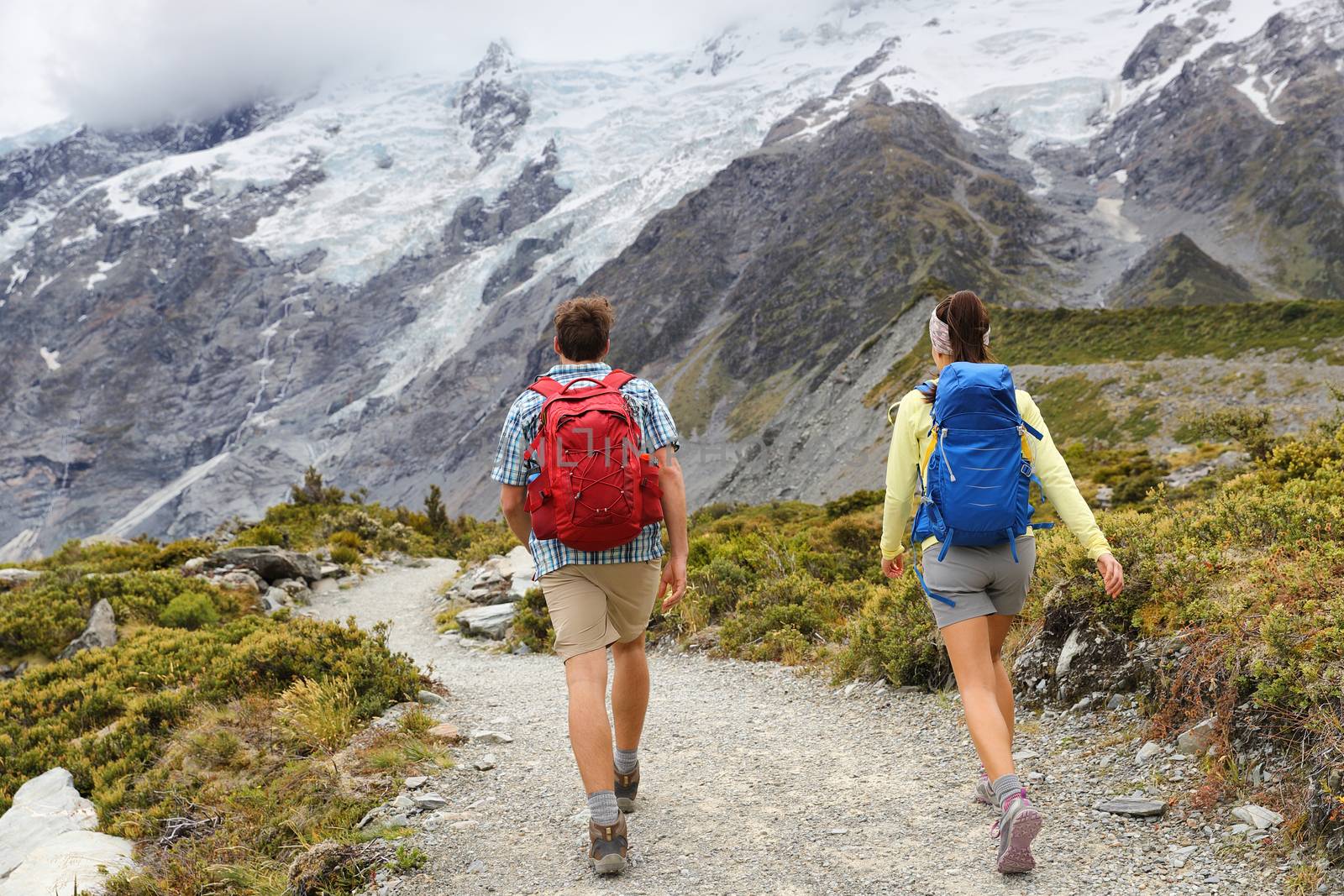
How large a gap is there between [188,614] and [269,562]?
4.76 meters

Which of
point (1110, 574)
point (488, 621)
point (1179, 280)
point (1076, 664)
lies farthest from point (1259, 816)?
point (1179, 280)

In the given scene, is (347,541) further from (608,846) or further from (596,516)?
(596,516)

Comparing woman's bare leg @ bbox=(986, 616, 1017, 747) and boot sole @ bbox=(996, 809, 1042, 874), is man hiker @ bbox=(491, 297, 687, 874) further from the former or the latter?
boot sole @ bbox=(996, 809, 1042, 874)

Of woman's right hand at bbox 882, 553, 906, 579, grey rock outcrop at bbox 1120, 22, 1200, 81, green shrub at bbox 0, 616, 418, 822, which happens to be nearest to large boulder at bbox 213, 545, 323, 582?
green shrub at bbox 0, 616, 418, 822

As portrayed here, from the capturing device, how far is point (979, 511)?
11.1 feet

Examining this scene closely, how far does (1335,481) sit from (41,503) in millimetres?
234959

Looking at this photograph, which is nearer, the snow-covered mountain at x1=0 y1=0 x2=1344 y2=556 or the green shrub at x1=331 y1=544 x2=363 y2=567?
the green shrub at x1=331 y1=544 x2=363 y2=567

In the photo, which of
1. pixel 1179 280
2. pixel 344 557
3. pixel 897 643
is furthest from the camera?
pixel 1179 280

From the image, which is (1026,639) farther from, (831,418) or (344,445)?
(344,445)

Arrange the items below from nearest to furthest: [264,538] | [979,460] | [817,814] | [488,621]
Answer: [979,460], [817,814], [488,621], [264,538]

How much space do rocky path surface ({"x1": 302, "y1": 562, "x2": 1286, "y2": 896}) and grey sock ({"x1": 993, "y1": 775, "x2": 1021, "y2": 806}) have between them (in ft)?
1.16

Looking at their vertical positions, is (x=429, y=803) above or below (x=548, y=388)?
below

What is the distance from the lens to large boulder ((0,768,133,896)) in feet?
17.3

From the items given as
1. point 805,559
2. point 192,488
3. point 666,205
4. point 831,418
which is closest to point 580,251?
point 666,205
